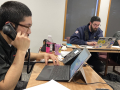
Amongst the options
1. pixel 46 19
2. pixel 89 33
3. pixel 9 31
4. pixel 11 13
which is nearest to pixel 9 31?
pixel 9 31

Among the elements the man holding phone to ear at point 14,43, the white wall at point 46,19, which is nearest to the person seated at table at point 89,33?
the white wall at point 46,19

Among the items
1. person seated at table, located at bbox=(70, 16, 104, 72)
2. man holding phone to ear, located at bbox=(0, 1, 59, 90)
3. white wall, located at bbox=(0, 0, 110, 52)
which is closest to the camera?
man holding phone to ear, located at bbox=(0, 1, 59, 90)

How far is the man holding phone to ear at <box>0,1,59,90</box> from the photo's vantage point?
60 cm

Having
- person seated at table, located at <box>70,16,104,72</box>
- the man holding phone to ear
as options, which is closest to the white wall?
person seated at table, located at <box>70,16,104,72</box>

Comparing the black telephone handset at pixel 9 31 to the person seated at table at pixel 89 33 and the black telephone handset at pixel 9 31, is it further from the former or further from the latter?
the person seated at table at pixel 89 33

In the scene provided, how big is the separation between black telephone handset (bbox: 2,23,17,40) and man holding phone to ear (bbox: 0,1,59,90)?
3 centimetres

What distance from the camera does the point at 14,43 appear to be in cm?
67

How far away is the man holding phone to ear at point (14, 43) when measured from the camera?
23.8 inches

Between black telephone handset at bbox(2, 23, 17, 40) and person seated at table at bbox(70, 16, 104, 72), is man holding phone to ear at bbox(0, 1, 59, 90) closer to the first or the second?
black telephone handset at bbox(2, 23, 17, 40)

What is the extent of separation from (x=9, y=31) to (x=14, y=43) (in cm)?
9

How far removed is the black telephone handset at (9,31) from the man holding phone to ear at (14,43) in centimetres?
3

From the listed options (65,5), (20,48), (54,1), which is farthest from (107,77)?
(54,1)

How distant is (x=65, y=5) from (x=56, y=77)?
2.75m

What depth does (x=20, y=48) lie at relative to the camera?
68cm
